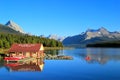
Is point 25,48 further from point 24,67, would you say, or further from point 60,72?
point 60,72

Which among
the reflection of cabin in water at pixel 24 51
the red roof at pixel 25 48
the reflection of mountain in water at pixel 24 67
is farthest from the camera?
the red roof at pixel 25 48

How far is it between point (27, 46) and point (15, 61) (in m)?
12.3

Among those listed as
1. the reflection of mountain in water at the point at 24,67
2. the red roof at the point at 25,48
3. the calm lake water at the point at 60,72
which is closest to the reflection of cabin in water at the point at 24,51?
the red roof at the point at 25,48

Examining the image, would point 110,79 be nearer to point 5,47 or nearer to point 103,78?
point 103,78

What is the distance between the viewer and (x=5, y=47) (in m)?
156

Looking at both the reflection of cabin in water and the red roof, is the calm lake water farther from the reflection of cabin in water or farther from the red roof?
the red roof

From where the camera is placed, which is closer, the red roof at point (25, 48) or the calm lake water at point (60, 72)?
the calm lake water at point (60, 72)

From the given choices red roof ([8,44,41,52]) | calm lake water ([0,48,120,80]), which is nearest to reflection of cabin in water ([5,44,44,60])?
red roof ([8,44,41,52])

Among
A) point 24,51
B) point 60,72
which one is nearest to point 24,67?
point 60,72

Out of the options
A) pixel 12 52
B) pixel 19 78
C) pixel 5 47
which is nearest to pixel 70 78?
pixel 19 78

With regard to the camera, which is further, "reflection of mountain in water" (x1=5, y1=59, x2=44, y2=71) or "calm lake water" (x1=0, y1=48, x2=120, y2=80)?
"reflection of mountain in water" (x1=5, y1=59, x2=44, y2=71)

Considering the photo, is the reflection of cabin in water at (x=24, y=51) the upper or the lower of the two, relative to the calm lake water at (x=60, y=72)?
upper

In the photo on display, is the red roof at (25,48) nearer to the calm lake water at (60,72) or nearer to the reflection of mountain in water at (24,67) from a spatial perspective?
the calm lake water at (60,72)

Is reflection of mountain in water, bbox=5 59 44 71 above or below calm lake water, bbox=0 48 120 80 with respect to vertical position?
above
